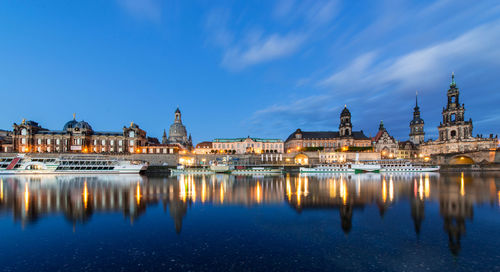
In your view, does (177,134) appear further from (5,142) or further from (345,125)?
(345,125)

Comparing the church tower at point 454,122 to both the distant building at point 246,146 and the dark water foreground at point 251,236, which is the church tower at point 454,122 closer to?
the distant building at point 246,146

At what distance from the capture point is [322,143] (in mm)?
99750

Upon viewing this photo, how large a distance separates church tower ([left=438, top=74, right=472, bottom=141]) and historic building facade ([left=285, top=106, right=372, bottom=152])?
77.8 ft

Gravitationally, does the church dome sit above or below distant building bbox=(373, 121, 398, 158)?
above

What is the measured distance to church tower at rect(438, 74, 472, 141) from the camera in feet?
266

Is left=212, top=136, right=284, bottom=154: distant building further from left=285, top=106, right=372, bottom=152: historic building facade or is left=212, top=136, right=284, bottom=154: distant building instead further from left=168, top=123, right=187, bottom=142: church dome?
left=168, top=123, right=187, bottom=142: church dome

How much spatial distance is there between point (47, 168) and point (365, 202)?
63398mm

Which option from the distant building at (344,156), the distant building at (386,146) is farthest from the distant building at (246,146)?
the distant building at (386,146)

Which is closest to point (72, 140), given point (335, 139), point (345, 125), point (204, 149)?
point (204, 149)

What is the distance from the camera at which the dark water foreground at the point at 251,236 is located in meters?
8.44

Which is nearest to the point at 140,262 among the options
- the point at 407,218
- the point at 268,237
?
the point at 268,237

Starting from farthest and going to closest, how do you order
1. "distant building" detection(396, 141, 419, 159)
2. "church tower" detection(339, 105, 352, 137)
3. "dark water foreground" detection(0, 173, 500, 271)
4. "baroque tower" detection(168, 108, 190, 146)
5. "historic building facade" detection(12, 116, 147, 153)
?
"baroque tower" detection(168, 108, 190, 146), "church tower" detection(339, 105, 352, 137), "distant building" detection(396, 141, 419, 159), "historic building facade" detection(12, 116, 147, 153), "dark water foreground" detection(0, 173, 500, 271)

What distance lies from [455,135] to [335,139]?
3728cm

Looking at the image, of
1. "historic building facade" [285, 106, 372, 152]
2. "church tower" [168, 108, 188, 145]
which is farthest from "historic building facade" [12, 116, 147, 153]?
"historic building facade" [285, 106, 372, 152]
